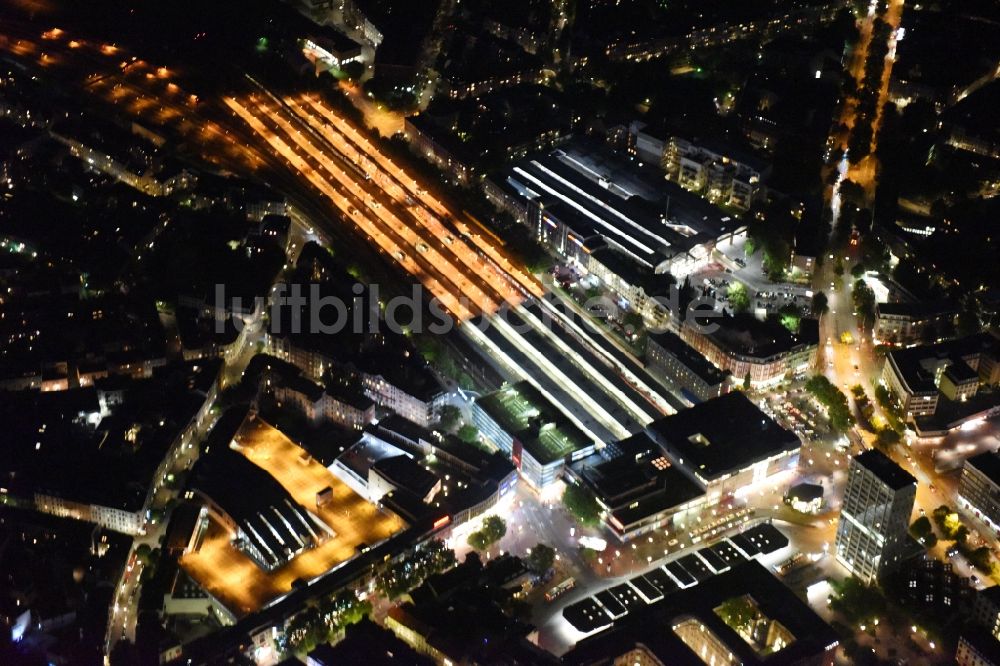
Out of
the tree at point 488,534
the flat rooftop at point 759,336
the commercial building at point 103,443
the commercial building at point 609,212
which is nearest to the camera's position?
the tree at point 488,534

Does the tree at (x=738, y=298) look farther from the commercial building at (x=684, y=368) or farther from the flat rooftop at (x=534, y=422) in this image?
the flat rooftop at (x=534, y=422)

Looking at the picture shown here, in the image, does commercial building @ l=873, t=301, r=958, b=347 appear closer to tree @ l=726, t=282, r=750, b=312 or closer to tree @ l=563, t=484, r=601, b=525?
tree @ l=726, t=282, r=750, b=312

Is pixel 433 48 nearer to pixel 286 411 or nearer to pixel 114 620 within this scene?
pixel 286 411

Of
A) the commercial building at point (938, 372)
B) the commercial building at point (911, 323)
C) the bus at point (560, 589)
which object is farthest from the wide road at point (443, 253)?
the commercial building at point (911, 323)

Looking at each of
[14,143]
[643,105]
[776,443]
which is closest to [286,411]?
[776,443]

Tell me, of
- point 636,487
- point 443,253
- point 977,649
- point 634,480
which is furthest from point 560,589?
point 443,253

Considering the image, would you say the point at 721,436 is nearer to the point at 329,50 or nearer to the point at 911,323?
the point at 911,323

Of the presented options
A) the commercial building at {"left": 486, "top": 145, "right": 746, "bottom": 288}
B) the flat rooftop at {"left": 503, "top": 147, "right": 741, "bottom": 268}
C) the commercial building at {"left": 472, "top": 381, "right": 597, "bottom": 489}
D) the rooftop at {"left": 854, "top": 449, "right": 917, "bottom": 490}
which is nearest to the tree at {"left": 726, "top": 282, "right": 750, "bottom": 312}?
the commercial building at {"left": 486, "top": 145, "right": 746, "bottom": 288}
